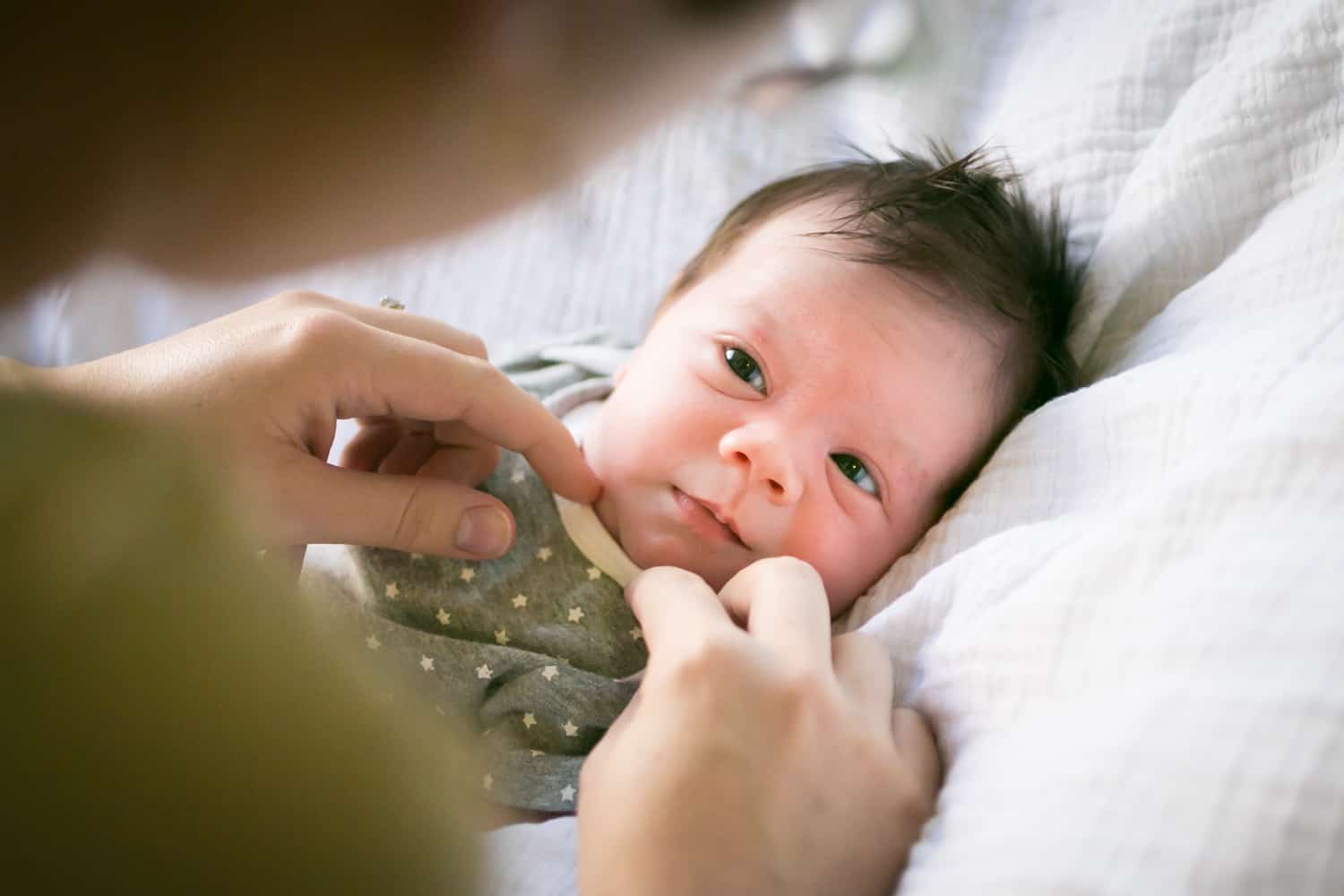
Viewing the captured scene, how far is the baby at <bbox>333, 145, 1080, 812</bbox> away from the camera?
90cm

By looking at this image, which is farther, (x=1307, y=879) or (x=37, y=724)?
(x=1307, y=879)

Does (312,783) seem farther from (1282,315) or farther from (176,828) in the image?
(1282,315)

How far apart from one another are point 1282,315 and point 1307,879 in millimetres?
520

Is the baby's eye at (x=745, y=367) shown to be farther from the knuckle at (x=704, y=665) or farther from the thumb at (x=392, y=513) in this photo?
the knuckle at (x=704, y=665)

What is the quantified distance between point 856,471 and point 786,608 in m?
0.34

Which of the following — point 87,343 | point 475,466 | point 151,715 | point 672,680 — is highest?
point 151,715

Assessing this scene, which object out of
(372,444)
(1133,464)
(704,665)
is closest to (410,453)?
(372,444)

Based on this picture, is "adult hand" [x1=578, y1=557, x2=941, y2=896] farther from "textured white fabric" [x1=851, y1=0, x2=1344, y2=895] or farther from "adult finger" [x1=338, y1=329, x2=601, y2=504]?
"adult finger" [x1=338, y1=329, x2=601, y2=504]

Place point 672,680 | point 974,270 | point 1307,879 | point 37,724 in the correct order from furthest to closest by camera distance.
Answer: point 974,270
point 672,680
point 1307,879
point 37,724

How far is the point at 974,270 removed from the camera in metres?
1.04

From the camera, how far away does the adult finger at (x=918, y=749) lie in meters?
0.62

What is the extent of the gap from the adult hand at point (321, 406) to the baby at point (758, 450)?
0.10m

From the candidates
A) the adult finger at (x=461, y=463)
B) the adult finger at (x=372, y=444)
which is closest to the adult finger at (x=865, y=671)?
the adult finger at (x=461, y=463)

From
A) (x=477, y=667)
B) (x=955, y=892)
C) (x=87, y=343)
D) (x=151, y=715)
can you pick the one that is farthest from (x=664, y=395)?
(x=87, y=343)
